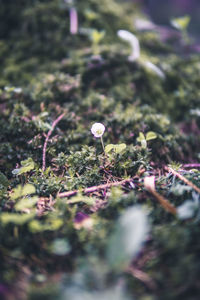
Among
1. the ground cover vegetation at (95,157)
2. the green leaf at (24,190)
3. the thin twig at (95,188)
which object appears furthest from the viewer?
the thin twig at (95,188)

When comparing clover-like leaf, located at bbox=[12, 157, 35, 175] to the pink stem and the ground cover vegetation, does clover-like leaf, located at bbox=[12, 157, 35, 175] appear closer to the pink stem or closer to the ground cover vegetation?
the ground cover vegetation

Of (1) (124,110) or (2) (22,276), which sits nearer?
(2) (22,276)

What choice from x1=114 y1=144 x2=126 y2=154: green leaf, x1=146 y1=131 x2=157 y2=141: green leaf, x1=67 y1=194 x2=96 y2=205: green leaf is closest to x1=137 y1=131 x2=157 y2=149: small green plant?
x1=146 y1=131 x2=157 y2=141: green leaf

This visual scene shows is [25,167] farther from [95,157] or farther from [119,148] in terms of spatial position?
[119,148]

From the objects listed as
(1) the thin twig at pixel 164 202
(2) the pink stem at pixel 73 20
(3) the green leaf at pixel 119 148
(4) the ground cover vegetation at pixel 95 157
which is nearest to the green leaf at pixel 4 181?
(4) the ground cover vegetation at pixel 95 157

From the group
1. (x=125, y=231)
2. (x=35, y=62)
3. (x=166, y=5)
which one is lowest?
Answer: (x=125, y=231)

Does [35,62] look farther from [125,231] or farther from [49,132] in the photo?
[125,231]

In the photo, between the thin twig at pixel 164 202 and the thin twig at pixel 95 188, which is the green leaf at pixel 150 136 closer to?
the thin twig at pixel 95 188

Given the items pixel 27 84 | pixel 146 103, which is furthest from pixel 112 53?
pixel 27 84
